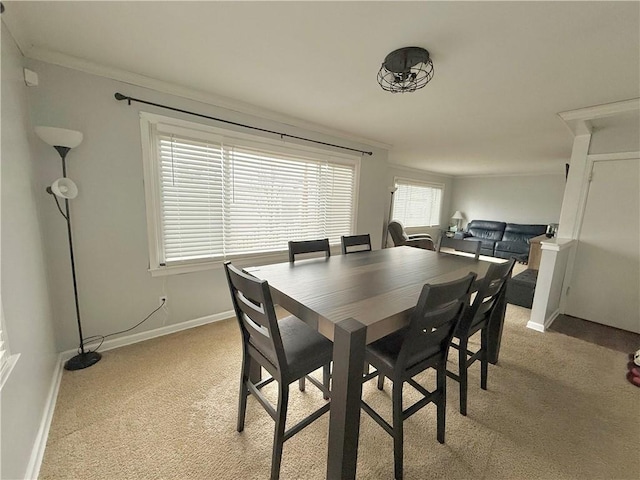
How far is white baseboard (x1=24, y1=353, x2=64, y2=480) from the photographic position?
1.16 meters

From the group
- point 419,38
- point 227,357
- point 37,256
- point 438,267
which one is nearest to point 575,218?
point 438,267

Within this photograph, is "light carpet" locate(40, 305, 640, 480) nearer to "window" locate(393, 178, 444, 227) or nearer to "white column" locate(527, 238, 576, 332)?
"white column" locate(527, 238, 576, 332)

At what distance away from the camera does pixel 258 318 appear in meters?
1.13

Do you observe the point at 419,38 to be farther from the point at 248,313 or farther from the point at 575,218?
the point at 575,218

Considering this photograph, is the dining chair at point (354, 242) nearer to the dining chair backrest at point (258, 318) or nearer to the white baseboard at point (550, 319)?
the dining chair backrest at point (258, 318)

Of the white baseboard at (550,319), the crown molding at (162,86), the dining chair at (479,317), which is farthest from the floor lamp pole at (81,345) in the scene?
the white baseboard at (550,319)

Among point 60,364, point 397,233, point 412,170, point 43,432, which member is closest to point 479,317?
point 43,432

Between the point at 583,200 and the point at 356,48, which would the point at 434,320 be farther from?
the point at 583,200

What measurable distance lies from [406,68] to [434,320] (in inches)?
59.2

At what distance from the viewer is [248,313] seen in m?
1.20

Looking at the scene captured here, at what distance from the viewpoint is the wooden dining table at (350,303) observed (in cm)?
97

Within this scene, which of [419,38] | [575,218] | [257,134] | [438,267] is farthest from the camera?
[575,218]

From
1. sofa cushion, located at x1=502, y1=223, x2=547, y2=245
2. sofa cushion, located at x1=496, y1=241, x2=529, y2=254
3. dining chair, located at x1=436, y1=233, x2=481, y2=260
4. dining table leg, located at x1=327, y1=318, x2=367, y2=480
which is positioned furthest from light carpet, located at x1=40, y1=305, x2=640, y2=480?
sofa cushion, located at x1=502, y1=223, x2=547, y2=245

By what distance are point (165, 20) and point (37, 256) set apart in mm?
1628
